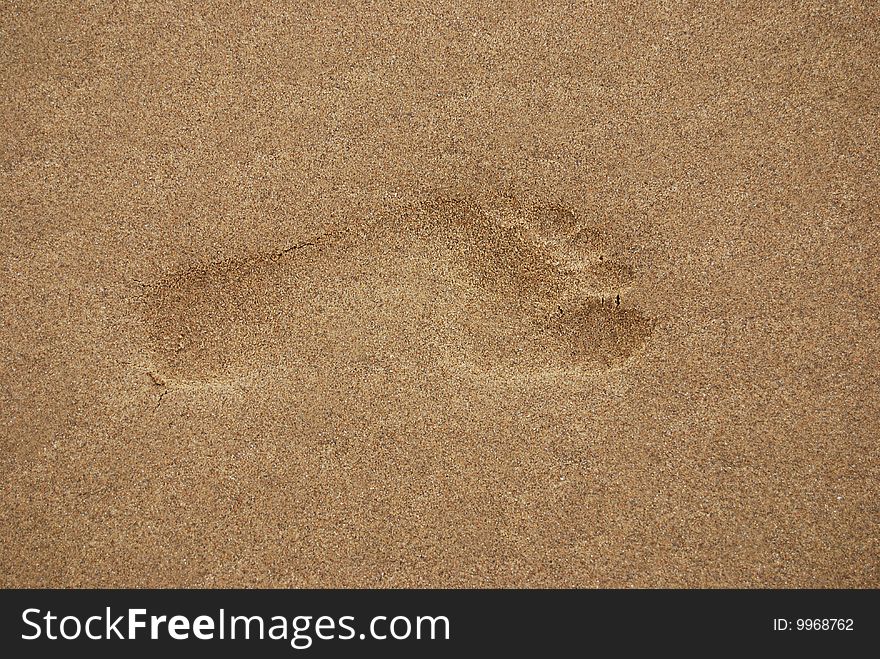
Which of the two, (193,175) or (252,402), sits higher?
(193,175)

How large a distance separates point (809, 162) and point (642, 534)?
0.98 meters

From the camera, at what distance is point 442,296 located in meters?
1.49

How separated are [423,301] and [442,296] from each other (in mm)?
47

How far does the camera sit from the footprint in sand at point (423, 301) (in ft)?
4.82

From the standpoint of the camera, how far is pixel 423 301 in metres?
1.49

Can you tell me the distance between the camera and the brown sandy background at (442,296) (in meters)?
1.46

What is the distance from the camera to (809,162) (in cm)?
149

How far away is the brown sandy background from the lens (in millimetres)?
1463

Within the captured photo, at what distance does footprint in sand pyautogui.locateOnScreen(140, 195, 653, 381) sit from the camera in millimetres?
1468
